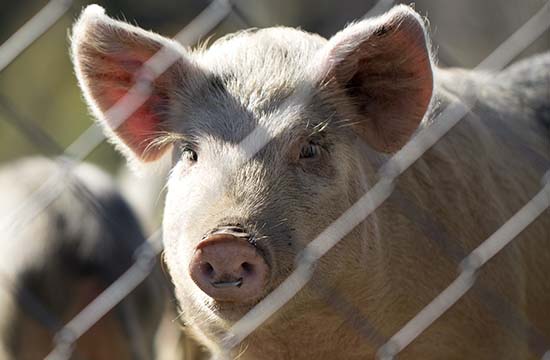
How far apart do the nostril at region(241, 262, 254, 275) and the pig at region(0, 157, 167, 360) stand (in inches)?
73.2

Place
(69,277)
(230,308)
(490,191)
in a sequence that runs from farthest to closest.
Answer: (69,277) < (490,191) < (230,308)

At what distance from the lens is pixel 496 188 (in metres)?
4.30

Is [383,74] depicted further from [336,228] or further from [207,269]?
[207,269]

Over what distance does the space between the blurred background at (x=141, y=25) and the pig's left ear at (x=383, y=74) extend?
491 cm

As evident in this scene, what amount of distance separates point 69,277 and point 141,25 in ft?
16.4

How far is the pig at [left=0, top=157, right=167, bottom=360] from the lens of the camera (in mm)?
4988

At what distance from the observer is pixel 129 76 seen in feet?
12.6

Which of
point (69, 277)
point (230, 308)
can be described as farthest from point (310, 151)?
point (69, 277)

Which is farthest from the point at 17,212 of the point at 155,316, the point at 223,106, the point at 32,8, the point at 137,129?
the point at 32,8

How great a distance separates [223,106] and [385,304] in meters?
0.86

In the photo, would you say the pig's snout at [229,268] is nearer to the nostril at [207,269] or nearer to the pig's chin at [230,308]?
the nostril at [207,269]

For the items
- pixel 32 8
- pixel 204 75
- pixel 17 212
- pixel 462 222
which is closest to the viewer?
pixel 204 75

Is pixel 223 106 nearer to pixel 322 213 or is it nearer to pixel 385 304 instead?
pixel 322 213

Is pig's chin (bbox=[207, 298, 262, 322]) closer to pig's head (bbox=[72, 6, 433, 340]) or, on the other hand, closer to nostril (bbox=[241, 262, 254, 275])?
pig's head (bbox=[72, 6, 433, 340])
